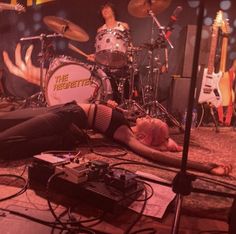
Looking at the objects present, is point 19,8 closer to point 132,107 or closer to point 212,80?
point 132,107

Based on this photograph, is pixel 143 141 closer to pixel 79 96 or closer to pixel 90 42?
pixel 79 96

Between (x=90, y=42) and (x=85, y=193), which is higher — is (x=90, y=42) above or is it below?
above

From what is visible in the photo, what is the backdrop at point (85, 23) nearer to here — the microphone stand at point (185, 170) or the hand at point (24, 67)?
the hand at point (24, 67)

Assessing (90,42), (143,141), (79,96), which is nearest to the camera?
(143,141)

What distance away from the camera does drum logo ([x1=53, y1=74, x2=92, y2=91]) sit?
10.1 feet

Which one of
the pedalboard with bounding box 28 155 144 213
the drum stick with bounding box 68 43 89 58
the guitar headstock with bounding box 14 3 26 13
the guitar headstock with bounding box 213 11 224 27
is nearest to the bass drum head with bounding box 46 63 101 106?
the drum stick with bounding box 68 43 89 58

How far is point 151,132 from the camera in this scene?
194cm

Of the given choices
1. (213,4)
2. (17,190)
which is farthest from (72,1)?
(17,190)

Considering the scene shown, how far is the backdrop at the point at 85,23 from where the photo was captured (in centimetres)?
367

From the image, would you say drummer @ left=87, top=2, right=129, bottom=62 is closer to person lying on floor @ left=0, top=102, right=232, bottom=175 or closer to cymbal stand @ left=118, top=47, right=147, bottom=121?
cymbal stand @ left=118, top=47, right=147, bottom=121

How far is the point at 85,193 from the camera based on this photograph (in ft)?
3.74

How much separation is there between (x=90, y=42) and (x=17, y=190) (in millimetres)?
2994

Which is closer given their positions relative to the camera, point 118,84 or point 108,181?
point 108,181

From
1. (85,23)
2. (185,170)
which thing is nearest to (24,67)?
(85,23)
